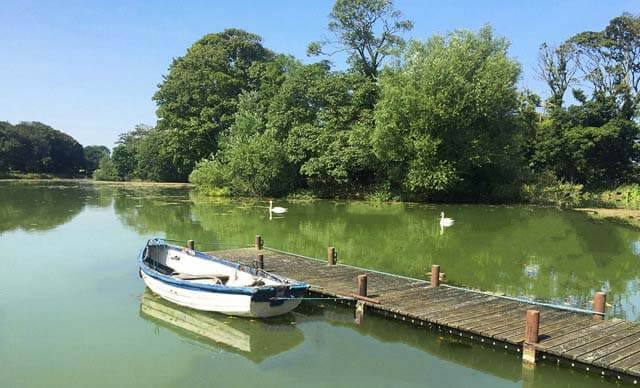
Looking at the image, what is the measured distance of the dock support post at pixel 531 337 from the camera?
7656 mm

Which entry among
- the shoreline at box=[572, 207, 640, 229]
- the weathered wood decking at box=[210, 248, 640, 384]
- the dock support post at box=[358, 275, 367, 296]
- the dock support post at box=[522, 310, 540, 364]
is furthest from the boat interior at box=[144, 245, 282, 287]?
the shoreline at box=[572, 207, 640, 229]

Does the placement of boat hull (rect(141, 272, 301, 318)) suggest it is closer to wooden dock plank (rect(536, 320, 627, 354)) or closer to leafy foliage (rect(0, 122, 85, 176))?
wooden dock plank (rect(536, 320, 627, 354))

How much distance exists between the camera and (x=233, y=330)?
9.20 metres

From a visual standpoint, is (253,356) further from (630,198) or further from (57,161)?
(57,161)

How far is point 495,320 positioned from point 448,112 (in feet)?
81.5

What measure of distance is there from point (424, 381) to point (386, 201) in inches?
1152

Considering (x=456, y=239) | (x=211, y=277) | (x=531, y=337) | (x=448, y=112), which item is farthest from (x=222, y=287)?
(x=448, y=112)

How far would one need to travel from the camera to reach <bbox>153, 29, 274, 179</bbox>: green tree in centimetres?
5056

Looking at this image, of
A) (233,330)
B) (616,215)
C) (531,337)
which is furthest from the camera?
(616,215)

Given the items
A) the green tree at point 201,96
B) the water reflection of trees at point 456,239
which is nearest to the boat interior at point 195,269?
the water reflection of trees at point 456,239

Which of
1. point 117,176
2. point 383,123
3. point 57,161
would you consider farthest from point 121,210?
point 57,161

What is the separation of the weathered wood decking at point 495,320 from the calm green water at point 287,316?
314 millimetres

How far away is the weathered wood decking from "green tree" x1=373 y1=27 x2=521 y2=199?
2184cm

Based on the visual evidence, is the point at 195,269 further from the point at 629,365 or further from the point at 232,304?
the point at 629,365
